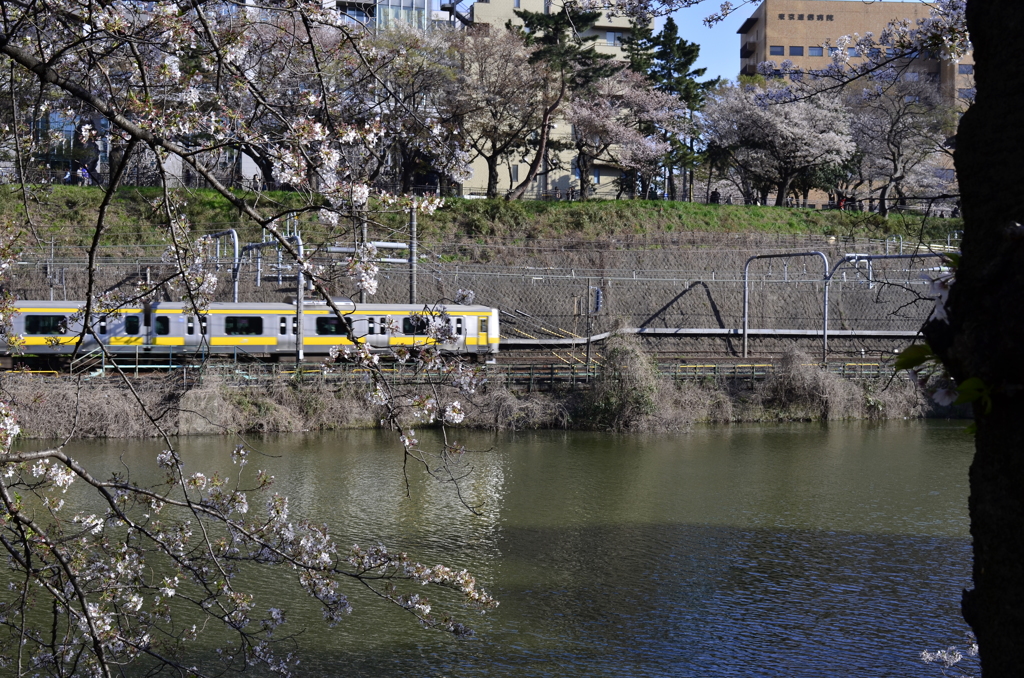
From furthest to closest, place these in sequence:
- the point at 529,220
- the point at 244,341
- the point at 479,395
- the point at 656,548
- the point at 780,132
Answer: the point at 780,132 → the point at 529,220 → the point at 244,341 → the point at 479,395 → the point at 656,548

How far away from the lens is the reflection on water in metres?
8.34

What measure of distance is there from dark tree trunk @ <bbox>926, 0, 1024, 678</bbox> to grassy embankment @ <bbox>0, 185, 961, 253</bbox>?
84.0 feet

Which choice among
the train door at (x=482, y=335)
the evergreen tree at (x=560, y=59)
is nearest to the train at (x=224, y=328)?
the train door at (x=482, y=335)

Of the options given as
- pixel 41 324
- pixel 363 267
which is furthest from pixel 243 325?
pixel 363 267

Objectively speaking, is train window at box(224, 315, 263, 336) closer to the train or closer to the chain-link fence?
the train

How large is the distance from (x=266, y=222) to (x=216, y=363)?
62.8 ft

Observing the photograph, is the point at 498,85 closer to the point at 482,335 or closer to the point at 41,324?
the point at 482,335

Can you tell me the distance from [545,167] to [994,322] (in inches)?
1468

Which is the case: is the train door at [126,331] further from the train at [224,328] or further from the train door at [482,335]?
the train door at [482,335]

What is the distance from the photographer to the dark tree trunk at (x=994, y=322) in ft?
6.46

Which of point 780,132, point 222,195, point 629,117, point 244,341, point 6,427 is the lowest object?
point 244,341

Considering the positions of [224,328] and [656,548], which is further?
[224,328]

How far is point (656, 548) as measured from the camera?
37.9 ft

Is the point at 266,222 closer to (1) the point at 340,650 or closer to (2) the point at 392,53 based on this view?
(2) the point at 392,53
